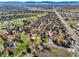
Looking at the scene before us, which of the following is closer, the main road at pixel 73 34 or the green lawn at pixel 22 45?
the green lawn at pixel 22 45

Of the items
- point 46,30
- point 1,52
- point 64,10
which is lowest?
point 1,52

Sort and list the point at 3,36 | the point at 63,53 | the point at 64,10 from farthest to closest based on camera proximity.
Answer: the point at 64,10
the point at 3,36
the point at 63,53

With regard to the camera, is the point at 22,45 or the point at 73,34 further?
the point at 73,34

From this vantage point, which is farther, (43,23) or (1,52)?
(43,23)

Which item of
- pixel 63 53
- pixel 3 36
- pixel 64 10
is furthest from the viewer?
pixel 64 10

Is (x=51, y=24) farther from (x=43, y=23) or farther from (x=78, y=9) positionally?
(x=78, y=9)

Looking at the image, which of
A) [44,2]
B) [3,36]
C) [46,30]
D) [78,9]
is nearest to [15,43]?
[3,36]

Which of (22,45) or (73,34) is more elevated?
(73,34)

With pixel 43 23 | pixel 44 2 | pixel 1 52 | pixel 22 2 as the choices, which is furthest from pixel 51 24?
pixel 1 52

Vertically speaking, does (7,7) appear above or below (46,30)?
above

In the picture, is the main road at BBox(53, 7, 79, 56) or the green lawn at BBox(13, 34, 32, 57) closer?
the green lawn at BBox(13, 34, 32, 57)
